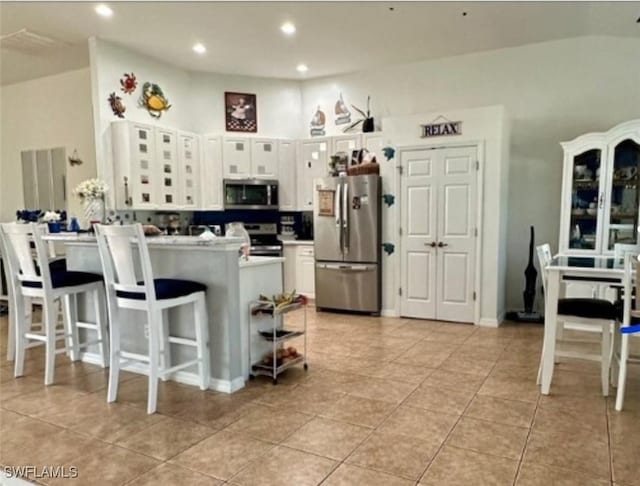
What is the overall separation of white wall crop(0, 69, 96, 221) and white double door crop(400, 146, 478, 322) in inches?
175

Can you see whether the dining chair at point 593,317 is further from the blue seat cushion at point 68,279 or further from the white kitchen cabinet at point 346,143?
the blue seat cushion at point 68,279

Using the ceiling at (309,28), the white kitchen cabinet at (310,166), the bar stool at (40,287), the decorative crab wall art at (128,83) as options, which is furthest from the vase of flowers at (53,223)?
the white kitchen cabinet at (310,166)

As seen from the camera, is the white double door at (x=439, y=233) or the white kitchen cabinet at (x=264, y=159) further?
the white kitchen cabinet at (x=264, y=159)

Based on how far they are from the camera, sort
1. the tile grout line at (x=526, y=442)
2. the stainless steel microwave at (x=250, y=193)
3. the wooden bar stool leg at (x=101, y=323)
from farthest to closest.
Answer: the stainless steel microwave at (x=250, y=193)
the wooden bar stool leg at (x=101, y=323)
the tile grout line at (x=526, y=442)

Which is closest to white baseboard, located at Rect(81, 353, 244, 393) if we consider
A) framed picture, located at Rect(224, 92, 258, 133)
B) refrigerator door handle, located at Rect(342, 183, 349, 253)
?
refrigerator door handle, located at Rect(342, 183, 349, 253)

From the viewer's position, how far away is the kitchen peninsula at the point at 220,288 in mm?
3229

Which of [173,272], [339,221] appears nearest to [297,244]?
[339,221]

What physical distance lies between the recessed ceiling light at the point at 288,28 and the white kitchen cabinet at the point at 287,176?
1.88m

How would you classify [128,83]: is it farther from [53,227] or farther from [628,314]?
[628,314]

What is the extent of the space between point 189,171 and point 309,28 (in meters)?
2.56

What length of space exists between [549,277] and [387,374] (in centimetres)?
143

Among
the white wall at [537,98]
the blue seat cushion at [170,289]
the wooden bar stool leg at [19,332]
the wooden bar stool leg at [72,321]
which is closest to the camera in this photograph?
the blue seat cushion at [170,289]

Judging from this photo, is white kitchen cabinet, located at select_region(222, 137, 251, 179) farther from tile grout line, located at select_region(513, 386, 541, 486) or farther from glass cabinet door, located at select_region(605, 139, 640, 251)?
tile grout line, located at select_region(513, 386, 541, 486)

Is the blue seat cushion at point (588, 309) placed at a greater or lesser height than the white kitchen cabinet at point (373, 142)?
lesser
